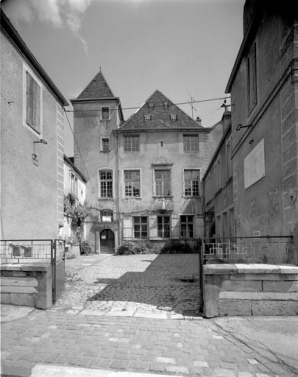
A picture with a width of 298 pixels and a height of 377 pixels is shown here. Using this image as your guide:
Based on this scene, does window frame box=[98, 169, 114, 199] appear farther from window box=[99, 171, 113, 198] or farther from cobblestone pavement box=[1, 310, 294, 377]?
cobblestone pavement box=[1, 310, 294, 377]

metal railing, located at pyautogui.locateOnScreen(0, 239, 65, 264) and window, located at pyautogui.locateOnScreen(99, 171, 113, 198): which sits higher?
window, located at pyautogui.locateOnScreen(99, 171, 113, 198)

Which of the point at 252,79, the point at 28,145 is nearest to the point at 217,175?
the point at 252,79

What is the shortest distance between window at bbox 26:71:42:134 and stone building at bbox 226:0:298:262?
6277 mm

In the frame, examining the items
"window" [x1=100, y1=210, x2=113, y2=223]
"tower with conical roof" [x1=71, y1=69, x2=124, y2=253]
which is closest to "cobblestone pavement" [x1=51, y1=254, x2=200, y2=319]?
"window" [x1=100, y1=210, x2=113, y2=223]

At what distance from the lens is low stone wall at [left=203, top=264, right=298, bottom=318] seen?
4891mm

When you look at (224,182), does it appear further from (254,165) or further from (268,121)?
(268,121)

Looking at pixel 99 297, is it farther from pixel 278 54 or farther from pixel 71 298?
pixel 278 54

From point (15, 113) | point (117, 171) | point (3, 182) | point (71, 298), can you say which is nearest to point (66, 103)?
point (15, 113)

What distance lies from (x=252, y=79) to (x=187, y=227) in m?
15.7

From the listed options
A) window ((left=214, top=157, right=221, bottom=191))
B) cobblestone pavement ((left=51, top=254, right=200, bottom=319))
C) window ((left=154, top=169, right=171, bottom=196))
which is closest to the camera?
cobblestone pavement ((left=51, top=254, right=200, bottom=319))

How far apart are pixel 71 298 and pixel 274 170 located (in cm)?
523

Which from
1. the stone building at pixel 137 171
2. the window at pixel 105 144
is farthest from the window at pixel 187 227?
the window at pixel 105 144

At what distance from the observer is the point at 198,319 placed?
5.02 metres

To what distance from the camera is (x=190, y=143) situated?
23.2m
